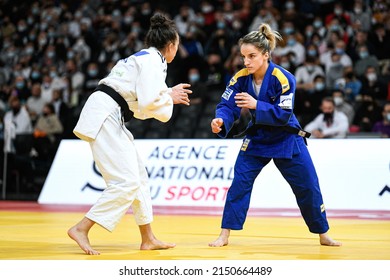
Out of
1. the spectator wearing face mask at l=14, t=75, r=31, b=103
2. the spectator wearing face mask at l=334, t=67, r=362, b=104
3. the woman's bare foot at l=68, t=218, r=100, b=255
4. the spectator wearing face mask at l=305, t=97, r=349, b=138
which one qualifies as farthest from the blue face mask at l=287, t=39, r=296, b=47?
the woman's bare foot at l=68, t=218, r=100, b=255

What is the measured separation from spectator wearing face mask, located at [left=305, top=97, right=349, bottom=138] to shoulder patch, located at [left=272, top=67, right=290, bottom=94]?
5.86m

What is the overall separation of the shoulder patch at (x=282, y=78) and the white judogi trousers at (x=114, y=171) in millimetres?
1275

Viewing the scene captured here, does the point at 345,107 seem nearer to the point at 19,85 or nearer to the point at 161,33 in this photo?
the point at 161,33

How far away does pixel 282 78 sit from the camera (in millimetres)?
5531

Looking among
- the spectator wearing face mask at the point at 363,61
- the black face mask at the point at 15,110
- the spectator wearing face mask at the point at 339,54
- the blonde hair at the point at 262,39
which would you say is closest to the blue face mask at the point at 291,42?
the spectator wearing face mask at the point at 339,54

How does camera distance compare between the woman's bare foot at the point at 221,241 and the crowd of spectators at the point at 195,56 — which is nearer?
the woman's bare foot at the point at 221,241

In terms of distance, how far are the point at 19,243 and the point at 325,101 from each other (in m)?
7.04

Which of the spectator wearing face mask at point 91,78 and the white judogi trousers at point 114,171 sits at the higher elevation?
the white judogi trousers at point 114,171

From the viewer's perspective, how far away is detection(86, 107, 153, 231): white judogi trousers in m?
4.92

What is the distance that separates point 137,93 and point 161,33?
1.81 ft

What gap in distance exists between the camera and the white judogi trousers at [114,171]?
4.92m

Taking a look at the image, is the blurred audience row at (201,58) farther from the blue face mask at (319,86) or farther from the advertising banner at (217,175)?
the advertising banner at (217,175)

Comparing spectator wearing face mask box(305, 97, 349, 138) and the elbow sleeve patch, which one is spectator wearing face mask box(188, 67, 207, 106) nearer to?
spectator wearing face mask box(305, 97, 349, 138)

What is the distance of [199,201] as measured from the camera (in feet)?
32.0
